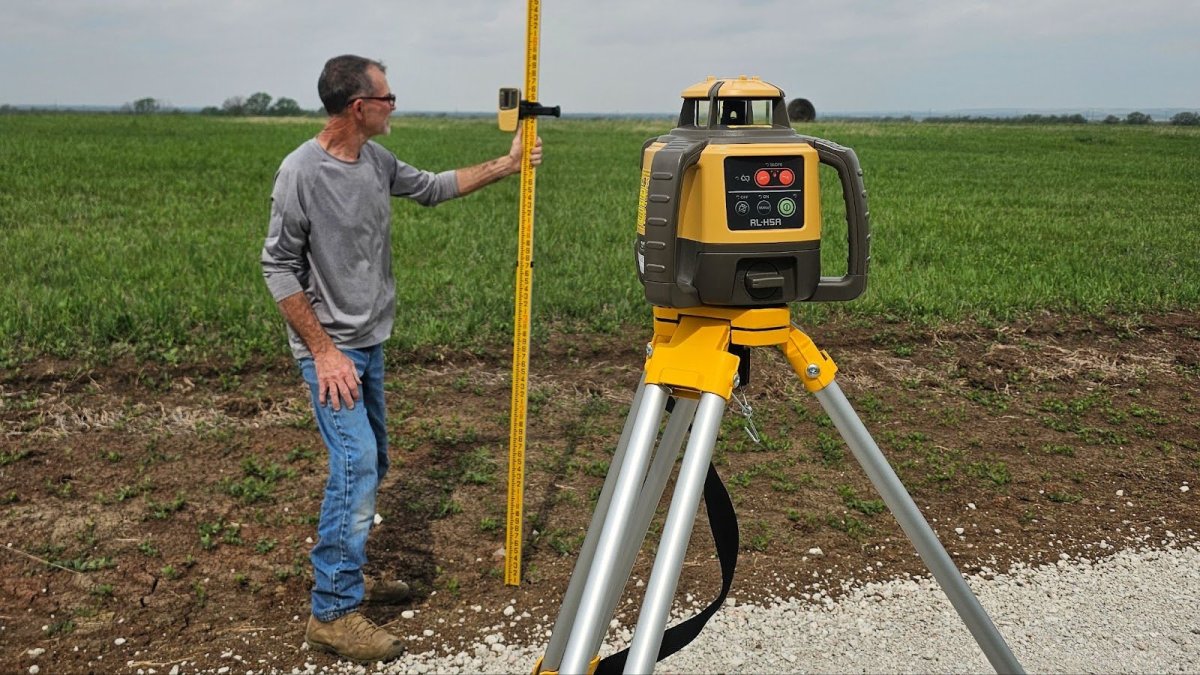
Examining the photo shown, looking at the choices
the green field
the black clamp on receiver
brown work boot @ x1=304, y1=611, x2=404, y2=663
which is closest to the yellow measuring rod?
the black clamp on receiver

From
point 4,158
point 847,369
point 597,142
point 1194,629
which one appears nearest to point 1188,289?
point 847,369

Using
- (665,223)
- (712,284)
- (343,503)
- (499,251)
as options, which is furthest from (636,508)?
(499,251)

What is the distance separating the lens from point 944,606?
12.6ft

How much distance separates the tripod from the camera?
1754 mm

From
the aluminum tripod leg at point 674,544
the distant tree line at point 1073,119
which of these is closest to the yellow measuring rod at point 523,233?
the aluminum tripod leg at point 674,544

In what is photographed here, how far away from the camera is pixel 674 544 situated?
179cm

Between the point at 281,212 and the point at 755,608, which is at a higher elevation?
the point at 281,212

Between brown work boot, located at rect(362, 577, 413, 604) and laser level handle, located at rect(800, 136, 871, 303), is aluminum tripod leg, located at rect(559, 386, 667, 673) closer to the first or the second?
laser level handle, located at rect(800, 136, 871, 303)

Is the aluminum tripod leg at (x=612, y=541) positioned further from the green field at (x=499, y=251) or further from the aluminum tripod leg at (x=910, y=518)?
the green field at (x=499, y=251)

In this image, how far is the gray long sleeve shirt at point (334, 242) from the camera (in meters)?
3.25

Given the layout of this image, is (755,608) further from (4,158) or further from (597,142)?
(597,142)

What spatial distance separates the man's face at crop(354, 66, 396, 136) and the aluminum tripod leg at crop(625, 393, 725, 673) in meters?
1.94

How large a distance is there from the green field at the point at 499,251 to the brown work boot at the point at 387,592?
2.93 meters

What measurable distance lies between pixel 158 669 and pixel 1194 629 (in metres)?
3.87
